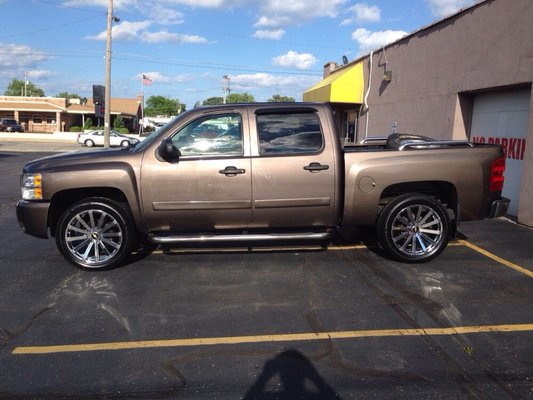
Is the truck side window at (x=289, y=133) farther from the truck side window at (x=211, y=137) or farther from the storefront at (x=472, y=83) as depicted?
the storefront at (x=472, y=83)

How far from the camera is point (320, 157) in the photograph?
17.9 feet

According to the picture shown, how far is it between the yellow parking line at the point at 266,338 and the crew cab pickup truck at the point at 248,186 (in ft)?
5.52

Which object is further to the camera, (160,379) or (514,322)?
(514,322)

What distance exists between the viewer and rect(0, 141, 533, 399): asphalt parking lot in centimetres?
324

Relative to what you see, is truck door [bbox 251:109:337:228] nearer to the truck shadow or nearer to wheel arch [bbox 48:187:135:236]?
wheel arch [bbox 48:187:135:236]

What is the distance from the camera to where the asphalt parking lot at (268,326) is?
3.24m

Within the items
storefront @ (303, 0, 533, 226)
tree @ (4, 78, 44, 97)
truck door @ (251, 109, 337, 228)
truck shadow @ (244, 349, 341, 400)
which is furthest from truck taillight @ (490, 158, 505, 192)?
tree @ (4, 78, 44, 97)

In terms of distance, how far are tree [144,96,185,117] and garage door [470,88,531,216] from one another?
105 metres

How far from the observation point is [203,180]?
17.6 ft

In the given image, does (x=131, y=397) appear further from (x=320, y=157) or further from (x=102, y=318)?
(x=320, y=157)

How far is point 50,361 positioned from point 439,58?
33.3ft

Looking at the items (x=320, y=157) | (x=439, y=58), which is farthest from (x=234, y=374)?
(x=439, y=58)

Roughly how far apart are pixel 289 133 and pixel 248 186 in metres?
0.82

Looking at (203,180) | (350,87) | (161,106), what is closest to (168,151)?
(203,180)
